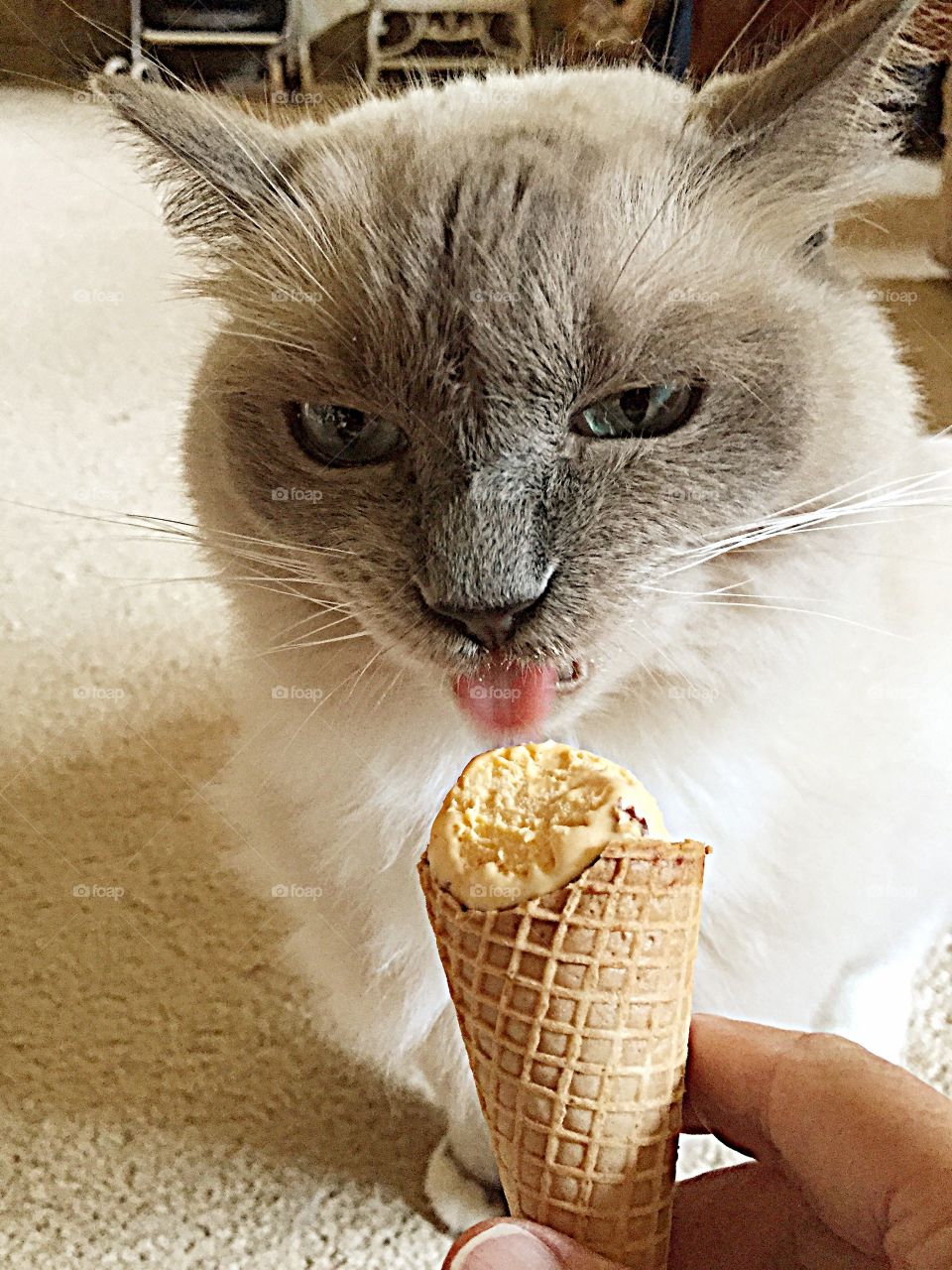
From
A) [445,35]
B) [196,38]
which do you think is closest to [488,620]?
[445,35]

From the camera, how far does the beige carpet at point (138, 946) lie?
1.10 m

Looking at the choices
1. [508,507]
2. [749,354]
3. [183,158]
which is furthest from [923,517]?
[183,158]

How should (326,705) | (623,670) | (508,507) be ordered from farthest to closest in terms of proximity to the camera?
(326,705) < (623,670) < (508,507)

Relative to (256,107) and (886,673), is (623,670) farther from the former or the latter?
(256,107)

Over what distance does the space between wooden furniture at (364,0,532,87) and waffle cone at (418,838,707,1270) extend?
108cm

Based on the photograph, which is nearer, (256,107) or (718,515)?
(718,515)

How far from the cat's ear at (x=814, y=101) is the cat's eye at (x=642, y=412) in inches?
8.0

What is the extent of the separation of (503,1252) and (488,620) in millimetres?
384

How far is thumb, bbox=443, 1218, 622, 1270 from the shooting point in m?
0.65

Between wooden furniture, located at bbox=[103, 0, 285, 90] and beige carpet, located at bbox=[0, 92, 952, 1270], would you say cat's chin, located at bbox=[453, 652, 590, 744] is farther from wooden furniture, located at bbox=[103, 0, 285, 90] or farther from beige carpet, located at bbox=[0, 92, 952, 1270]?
wooden furniture, located at bbox=[103, 0, 285, 90]

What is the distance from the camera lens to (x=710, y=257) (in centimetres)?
82

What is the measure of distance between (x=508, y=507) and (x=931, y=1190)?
1.54 ft

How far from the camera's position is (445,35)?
1505 mm

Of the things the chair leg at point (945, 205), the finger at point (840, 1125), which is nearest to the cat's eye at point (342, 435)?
the finger at point (840, 1125)
